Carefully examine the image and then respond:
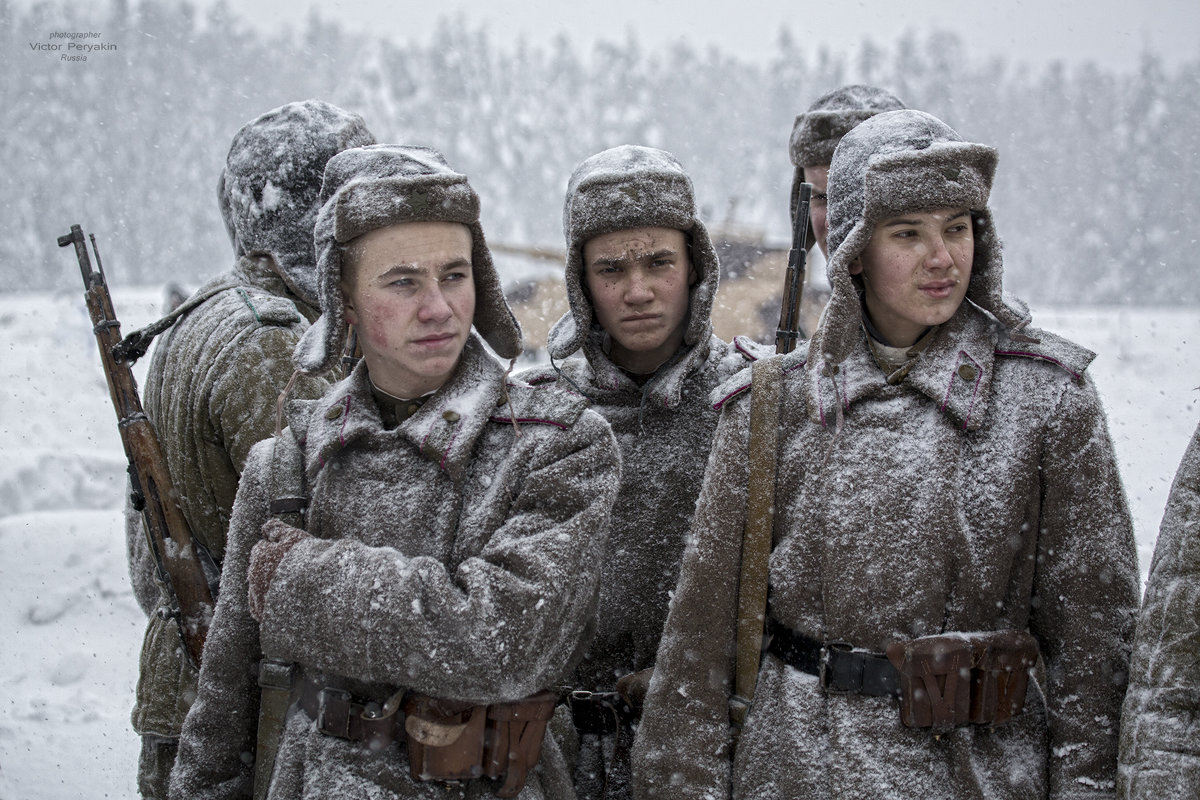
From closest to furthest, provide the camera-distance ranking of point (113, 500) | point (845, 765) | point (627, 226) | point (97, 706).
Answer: point (845, 765), point (627, 226), point (97, 706), point (113, 500)

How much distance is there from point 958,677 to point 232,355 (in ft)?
7.84

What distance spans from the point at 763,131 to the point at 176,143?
22.7 meters

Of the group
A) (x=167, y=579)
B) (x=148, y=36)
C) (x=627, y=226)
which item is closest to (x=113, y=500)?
(x=167, y=579)

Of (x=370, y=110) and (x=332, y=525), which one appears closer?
(x=332, y=525)

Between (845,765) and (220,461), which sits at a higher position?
(220,461)

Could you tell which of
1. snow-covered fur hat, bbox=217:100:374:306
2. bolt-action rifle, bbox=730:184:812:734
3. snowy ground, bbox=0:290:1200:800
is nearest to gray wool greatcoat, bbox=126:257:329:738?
snow-covered fur hat, bbox=217:100:374:306

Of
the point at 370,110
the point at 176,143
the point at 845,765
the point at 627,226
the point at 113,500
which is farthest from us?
the point at 370,110

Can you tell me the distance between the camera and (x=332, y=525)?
2.56 m

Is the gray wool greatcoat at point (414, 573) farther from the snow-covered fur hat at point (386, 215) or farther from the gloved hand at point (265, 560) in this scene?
the snow-covered fur hat at point (386, 215)

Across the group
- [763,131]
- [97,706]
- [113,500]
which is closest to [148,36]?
[763,131]

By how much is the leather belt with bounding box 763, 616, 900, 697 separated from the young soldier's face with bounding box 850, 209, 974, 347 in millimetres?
844

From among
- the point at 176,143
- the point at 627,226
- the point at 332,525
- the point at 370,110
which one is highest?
the point at 370,110

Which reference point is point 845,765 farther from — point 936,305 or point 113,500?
point 113,500

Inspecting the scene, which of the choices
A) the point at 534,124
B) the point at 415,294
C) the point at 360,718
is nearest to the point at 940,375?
the point at 415,294
